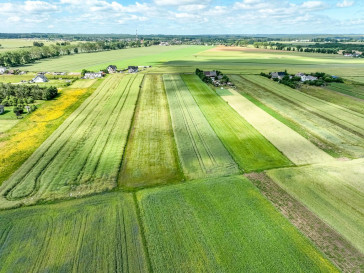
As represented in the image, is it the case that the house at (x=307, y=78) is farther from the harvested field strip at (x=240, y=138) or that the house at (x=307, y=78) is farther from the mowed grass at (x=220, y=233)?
the mowed grass at (x=220, y=233)

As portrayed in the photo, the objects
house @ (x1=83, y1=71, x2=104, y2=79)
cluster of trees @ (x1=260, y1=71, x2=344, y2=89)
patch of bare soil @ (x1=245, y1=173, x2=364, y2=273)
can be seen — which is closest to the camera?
patch of bare soil @ (x1=245, y1=173, x2=364, y2=273)

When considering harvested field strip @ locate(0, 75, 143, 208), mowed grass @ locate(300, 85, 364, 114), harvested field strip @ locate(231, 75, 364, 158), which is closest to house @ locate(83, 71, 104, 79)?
harvested field strip @ locate(0, 75, 143, 208)

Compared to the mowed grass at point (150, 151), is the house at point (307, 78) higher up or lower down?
higher up

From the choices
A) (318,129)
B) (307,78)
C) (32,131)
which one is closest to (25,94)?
(32,131)

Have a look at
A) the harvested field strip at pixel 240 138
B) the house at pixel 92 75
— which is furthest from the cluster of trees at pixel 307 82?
the house at pixel 92 75

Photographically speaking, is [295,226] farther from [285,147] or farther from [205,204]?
[285,147]

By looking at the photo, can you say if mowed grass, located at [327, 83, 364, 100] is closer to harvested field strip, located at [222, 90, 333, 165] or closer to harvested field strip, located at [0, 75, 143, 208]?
harvested field strip, located at [222, 90, 333, 165]
